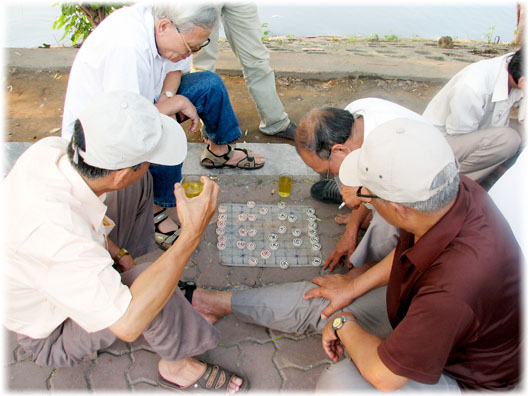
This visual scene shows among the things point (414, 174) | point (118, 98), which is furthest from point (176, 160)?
point (414, 174)

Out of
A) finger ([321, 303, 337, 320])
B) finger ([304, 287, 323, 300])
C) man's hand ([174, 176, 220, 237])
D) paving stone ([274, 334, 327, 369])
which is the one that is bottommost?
paving stone ([274, 334, 327, 369])

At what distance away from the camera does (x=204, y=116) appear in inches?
132

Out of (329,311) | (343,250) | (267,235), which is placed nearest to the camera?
(329,311)

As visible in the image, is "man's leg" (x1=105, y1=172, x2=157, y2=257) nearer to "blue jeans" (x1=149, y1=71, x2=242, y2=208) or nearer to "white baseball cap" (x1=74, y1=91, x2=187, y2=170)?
"blue jeans" (x1=149, y1=71, x2=242, y2=208)

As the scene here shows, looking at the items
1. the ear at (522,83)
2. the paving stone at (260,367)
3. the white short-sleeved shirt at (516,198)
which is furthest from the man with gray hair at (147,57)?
the ear at (522,83)

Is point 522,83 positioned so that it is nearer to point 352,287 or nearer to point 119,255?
point 352,287

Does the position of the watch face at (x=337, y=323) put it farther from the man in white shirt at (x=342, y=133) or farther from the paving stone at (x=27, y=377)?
the paving stone at (x=27, y=377)

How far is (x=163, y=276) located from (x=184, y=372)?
0.78 m

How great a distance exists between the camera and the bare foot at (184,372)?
221cm

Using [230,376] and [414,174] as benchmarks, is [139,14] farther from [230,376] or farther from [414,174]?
[230,376]

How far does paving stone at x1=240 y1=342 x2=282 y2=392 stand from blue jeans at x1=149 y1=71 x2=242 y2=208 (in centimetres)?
128

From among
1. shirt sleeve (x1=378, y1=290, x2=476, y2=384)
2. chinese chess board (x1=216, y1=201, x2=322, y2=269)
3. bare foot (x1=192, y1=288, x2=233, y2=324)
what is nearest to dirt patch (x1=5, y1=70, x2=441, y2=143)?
chinese chess board (x1=216, y1=201, x2=322, y2=269)

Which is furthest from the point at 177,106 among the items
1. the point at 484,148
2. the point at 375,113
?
the point at 484,148

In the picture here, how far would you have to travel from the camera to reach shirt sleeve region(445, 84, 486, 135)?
299 centimetres
